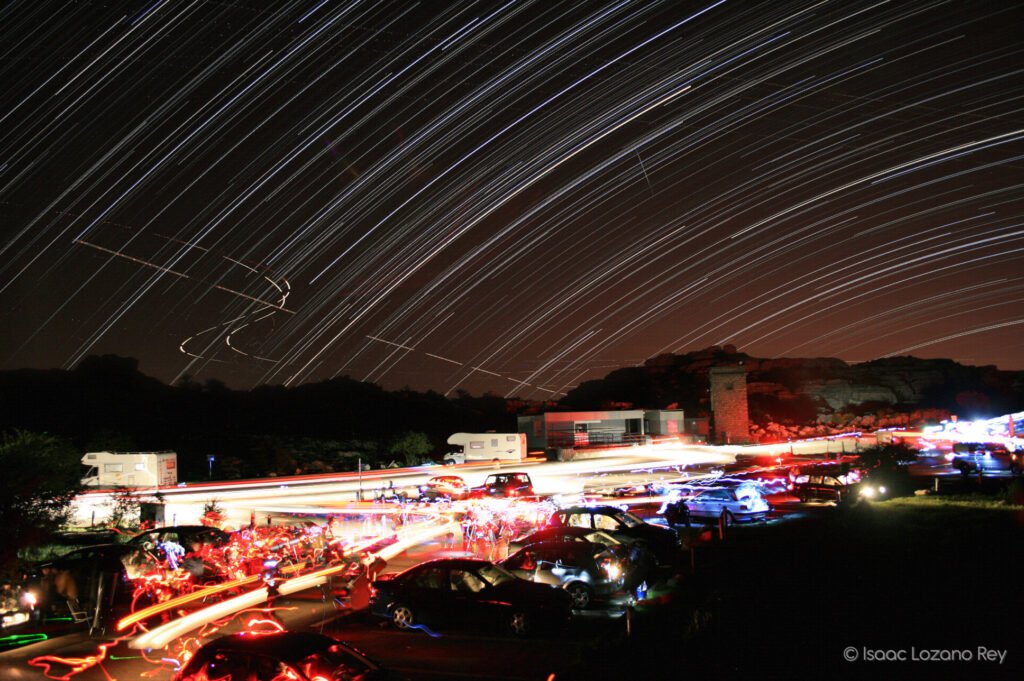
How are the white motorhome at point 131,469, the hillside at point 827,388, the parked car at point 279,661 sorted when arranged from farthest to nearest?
the hillside at point 827,388, the white motorhome at point 131,469, the parked car at point 279,661

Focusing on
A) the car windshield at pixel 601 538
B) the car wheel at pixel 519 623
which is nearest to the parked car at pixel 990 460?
the car windshield at pixel 601 538

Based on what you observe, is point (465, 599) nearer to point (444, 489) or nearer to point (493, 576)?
point (493, 576)

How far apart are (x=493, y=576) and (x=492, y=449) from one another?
137ft

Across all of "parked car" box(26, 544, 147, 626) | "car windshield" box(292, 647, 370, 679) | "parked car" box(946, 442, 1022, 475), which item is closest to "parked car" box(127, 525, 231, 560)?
"parked car" box(26, 544, 147, 626)

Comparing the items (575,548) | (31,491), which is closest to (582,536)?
(575,548)

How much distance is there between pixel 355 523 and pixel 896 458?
92.8 ft

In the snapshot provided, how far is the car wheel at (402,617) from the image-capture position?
1217 cm

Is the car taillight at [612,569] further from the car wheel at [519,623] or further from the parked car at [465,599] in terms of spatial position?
A: the car wheel at [519,623]

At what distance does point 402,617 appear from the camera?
484 inches

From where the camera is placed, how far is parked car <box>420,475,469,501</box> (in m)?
32.6

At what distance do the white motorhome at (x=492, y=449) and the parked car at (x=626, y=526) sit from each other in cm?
3456

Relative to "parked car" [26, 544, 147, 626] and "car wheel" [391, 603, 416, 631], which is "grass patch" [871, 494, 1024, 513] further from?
"parked car" [26, 544, 147, 626]

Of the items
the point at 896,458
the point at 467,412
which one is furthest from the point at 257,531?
the point at 467,412

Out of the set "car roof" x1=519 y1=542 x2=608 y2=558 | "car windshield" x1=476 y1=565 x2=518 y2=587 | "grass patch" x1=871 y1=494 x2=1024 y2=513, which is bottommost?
"grass patch" x1=871 y1=494 x2=1024 y2=513
